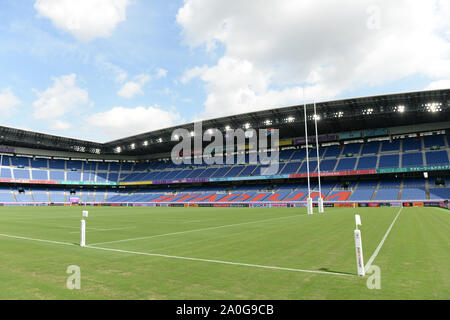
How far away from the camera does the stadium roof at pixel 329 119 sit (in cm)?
4338

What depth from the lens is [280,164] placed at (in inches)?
2434

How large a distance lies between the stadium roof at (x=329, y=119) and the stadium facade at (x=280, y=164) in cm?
18

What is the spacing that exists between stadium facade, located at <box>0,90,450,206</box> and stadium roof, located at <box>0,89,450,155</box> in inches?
7.1

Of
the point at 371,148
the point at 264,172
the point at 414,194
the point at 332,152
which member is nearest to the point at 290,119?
the point at 264,172

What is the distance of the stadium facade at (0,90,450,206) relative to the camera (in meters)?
45.4

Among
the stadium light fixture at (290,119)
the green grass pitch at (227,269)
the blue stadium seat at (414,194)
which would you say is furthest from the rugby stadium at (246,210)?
the stadium light fixture at (290,119)

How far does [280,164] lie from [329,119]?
1552 centimetres

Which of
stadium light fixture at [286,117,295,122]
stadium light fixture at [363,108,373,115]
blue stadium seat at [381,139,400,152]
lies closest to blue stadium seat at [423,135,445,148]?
blue stadium seat at [381,139,400,152]

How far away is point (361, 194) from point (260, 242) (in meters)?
42.4

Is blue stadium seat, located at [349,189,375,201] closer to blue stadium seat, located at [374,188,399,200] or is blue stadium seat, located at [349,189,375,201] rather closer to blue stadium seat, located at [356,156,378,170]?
blue stadium seat, located at [374,188,399,200]

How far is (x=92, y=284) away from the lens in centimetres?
566

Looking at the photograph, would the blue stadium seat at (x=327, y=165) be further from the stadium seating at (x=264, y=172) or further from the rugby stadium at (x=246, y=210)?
the rugby stadium at (x=246, y=210)

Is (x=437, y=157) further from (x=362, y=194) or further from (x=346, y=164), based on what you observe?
(x=346, y=164)
